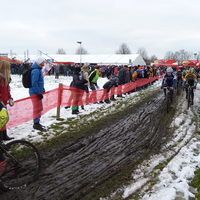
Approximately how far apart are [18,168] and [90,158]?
1.77 m

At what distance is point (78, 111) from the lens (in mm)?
9156

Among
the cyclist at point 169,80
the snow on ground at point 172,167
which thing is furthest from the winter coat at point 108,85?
the snow on ground at point 172,167

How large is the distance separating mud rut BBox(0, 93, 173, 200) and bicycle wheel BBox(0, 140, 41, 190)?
0.43 ft

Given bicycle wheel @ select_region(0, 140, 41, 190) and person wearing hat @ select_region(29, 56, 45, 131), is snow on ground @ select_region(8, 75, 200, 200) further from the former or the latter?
bicycle wheel @ select_region(0, 140, 41, 190)

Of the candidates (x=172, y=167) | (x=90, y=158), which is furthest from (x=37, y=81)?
(x=172, y=167)

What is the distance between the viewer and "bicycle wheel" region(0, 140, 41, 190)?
3.51 m

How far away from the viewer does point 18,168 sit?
3.68 m

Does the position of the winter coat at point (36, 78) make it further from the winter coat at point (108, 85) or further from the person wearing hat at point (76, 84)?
the winter coat at point (108, 85)

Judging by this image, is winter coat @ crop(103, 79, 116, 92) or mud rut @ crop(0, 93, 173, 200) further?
winter coat @ crop(103, 79, 116, 92)

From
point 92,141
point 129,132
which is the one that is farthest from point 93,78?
point 92,141

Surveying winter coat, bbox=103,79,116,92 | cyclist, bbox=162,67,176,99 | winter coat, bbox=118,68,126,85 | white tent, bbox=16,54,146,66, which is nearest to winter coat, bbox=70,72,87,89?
winter coat, bbox=103,79,116,92

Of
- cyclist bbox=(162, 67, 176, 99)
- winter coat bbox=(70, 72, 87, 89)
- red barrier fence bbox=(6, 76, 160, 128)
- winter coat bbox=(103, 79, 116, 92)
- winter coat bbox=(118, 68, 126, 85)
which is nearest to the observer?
red barrier fence bbox=(6, 76, 160, 128)

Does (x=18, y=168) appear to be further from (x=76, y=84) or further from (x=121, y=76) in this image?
(x=121, y=76)

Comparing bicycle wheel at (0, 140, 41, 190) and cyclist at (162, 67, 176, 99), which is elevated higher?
cyclist at (162, 67, 176, 99)
